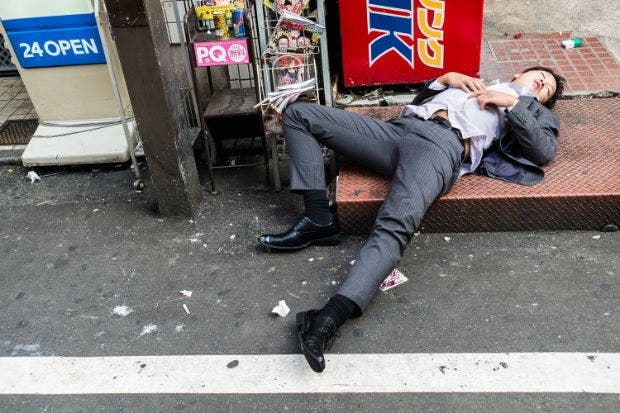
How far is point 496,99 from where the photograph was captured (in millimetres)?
3199

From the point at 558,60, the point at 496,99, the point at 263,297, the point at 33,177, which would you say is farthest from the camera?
the point at 558,60

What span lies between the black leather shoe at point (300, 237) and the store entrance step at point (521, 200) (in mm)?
141

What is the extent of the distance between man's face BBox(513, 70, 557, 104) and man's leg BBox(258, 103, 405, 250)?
2.93 ft

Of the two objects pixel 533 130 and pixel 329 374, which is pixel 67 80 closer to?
pixel 329 374

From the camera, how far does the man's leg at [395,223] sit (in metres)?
2.52

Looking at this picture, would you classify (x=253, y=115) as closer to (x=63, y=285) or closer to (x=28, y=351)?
(x=63, y=285)

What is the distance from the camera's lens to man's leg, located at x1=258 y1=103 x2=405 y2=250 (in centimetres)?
322

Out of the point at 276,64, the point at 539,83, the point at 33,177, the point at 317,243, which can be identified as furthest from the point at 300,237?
the point at 33,177

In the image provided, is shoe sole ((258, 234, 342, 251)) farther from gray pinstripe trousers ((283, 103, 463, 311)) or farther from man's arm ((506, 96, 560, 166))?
man's arm ((506, 96, 560, 166))

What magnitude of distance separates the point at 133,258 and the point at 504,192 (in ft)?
7.30

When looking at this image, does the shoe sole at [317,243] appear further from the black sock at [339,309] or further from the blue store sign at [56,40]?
the blue store sign at [56,40]

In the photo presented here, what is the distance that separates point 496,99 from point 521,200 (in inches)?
23.9

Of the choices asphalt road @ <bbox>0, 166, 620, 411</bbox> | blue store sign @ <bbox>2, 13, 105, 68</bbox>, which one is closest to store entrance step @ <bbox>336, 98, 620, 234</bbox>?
asphalt road @ <bbox>0, 166, 620, 411</bbox>

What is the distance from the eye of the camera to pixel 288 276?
3.07 metres
